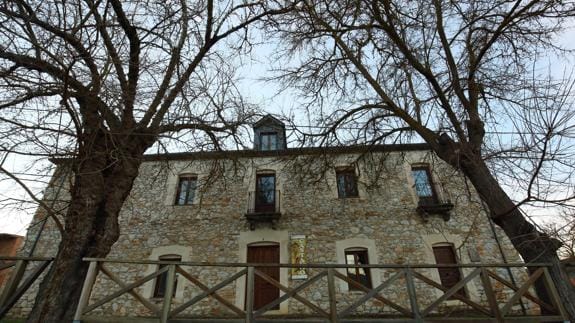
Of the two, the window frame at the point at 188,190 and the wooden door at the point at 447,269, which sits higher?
the window frame at the point at 188,190

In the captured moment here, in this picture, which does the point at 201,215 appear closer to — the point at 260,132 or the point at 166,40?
the point at 260,132

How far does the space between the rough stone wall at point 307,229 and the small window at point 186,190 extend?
251mm

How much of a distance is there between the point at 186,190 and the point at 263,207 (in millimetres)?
2871

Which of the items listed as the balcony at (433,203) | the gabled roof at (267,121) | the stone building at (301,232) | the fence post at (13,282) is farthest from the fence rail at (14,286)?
the balcony at (433,203)

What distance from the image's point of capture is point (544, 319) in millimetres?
3691

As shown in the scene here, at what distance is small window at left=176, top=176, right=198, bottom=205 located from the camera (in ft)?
30.4

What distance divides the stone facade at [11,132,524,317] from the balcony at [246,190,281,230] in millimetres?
185

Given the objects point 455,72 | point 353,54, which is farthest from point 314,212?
point 455,72

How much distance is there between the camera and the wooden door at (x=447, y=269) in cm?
764

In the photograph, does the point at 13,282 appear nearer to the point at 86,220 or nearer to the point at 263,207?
the point at 86,220

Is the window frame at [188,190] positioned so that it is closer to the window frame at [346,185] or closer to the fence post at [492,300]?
the window frame at [346,185]

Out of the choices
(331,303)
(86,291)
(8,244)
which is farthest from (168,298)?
(8,244)

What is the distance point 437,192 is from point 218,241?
7056mm

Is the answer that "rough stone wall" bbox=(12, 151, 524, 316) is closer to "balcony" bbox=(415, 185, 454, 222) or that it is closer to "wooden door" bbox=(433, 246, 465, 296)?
"balcony" bbox=(415, 185, 454, 222)
